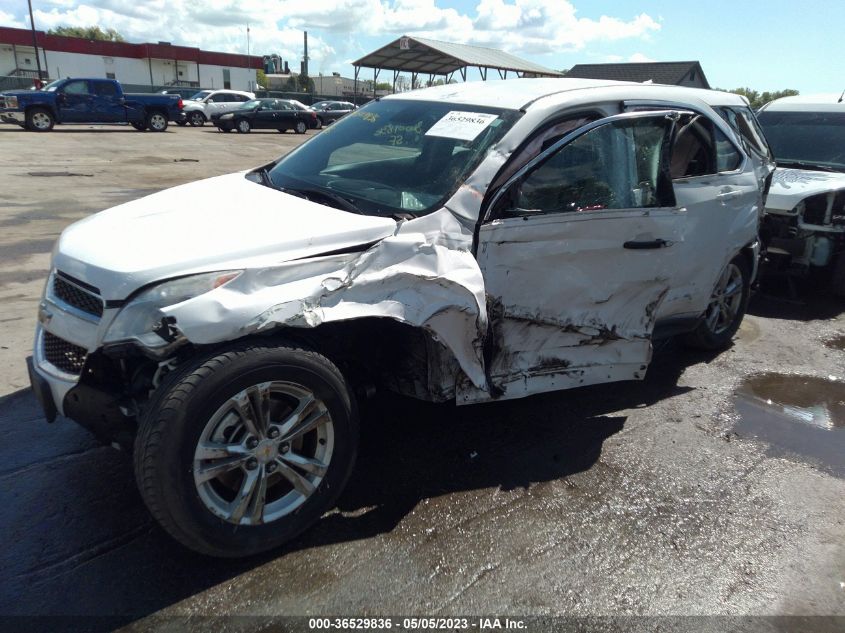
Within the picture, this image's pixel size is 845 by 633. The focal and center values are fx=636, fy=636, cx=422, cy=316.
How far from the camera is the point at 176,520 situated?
2.38 metres

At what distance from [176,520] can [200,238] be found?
113 cm

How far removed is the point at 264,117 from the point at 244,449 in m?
28.2

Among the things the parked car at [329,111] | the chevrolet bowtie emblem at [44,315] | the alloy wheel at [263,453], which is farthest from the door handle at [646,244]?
the parked car at [329,111]

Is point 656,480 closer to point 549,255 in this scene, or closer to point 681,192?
point 549,255

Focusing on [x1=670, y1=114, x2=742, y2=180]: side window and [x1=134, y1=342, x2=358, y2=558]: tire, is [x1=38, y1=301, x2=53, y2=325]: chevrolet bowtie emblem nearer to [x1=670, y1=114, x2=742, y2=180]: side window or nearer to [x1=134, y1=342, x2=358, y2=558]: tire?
[x1=134, y1=342, x2=358, y2=558]: tire

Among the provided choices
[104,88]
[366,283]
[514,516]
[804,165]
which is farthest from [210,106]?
[514,516]

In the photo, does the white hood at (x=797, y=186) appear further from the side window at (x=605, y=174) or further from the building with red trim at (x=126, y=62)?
the building with red trim at (x=126, y=62)

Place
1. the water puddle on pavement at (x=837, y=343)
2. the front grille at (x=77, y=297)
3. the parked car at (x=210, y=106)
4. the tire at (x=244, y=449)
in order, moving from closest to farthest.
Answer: the tire at (x=244, y=449) < the front grille at (x=77, y=297) < the water puddle on pavement at (x=837, y=343) < the parked car at (x=210, y=106)

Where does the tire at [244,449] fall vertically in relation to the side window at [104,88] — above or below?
below

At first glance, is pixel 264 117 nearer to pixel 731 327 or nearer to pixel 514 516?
pixel 731 327

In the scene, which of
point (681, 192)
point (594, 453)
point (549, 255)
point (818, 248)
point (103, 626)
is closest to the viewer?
point (103, 626)

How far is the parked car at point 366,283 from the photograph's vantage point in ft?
7.96

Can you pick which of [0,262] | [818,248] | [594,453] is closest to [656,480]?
[594,453]

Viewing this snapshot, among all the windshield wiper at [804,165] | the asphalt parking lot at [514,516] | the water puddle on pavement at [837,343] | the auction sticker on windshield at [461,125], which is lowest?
the water puddle on pavement at [837,343]
